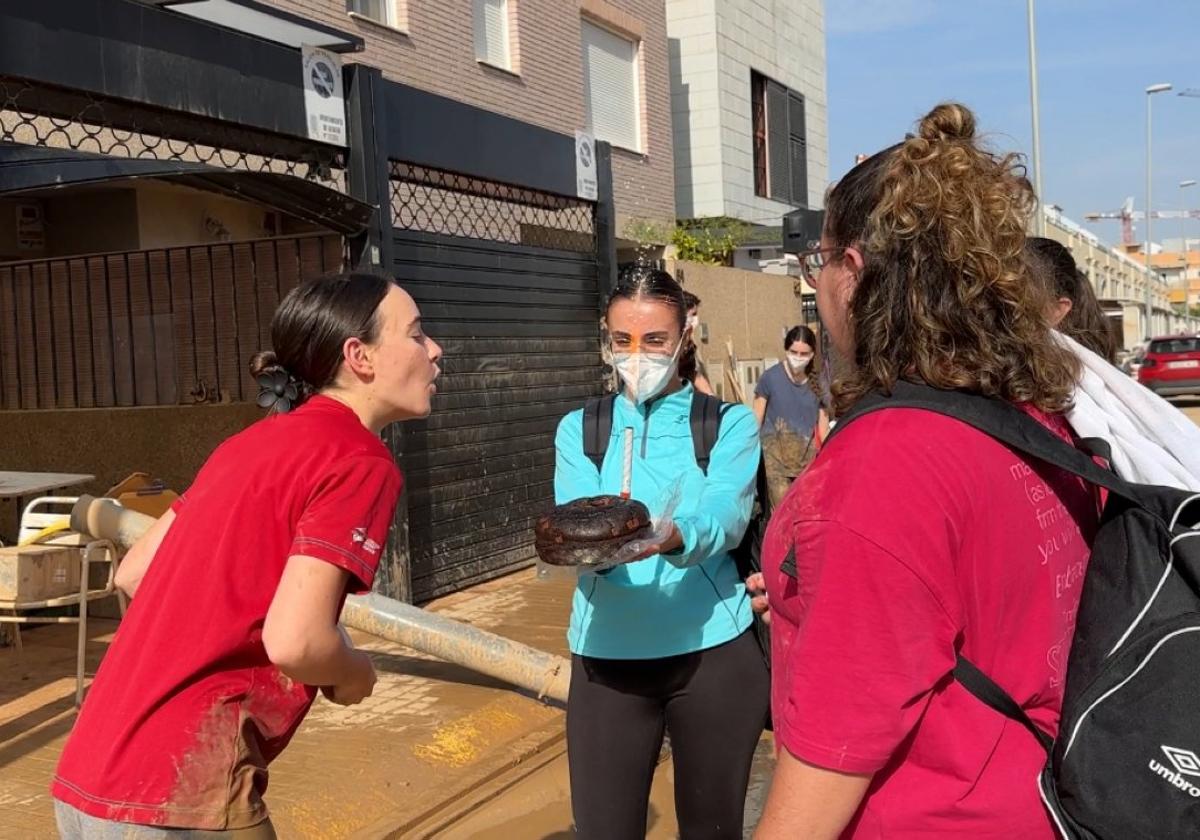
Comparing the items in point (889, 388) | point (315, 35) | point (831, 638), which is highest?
point (315, 35)

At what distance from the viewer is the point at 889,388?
1.55m

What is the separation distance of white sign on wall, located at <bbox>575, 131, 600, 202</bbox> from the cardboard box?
17.8ft

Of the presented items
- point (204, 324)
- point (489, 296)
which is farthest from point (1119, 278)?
point (204, 324)

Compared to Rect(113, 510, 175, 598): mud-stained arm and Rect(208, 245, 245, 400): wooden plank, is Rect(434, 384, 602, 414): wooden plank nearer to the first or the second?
Rect(208, 245, 245, 400): wooden plank

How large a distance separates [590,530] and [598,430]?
0.57 metres

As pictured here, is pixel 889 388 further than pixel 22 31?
No

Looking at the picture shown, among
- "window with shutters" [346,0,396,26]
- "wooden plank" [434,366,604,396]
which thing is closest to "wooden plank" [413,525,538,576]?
"wooden plank" [434,366,604,396]

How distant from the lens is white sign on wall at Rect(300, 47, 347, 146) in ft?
23.6

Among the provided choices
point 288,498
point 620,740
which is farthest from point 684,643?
point 288,498

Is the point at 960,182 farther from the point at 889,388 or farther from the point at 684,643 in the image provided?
the point at 684,643

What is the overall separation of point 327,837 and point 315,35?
15.7 ft

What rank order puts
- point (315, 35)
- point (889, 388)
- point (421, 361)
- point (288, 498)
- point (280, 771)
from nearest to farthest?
point (889, 388)
point (288, 498)
point (421, 361)
point (280, 771)
point (315, 35)

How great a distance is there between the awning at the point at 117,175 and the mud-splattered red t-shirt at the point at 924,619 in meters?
4.59

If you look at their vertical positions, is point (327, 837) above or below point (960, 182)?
below
